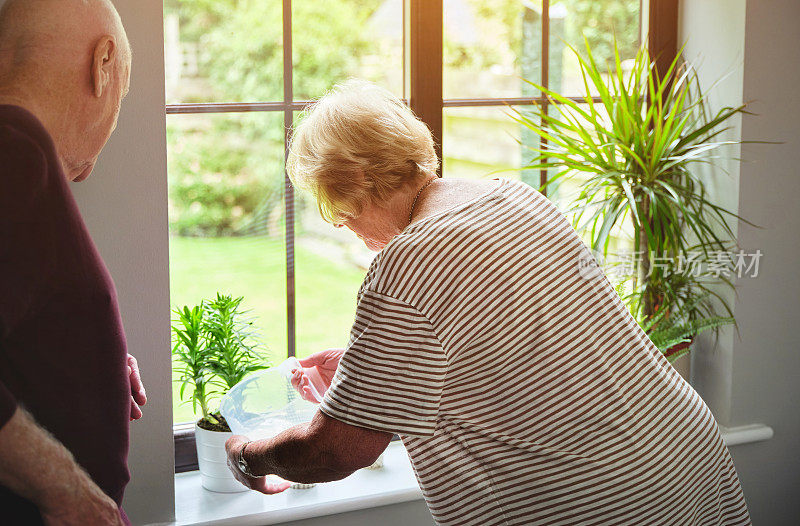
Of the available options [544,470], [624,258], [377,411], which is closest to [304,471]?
[377,411]

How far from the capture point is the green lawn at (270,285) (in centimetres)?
235

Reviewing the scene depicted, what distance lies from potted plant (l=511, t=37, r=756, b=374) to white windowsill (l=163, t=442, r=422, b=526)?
34.2 inches

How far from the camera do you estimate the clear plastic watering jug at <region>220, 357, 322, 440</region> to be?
191cm

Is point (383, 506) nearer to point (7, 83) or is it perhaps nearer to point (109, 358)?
point (109, 358)

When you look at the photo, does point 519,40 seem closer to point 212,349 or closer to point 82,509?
point 212,349

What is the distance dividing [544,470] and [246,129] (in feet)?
4.27

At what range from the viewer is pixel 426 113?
8.20 feet

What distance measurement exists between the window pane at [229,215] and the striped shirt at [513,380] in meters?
1.02

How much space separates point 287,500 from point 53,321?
3.89 ft

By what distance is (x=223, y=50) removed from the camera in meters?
2.29

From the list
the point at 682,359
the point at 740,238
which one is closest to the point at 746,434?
the point at 682,359

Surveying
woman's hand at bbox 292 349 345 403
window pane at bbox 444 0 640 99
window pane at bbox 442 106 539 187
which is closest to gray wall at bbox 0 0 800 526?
window pane at bbox 444 0 640 99

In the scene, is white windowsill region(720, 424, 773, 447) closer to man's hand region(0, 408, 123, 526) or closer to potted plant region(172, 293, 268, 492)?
potted plant region(172, 293, 268, 492)

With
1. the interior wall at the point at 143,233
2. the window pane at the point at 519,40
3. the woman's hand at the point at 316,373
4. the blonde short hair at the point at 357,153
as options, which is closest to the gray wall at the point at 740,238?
the interior wall at the point at 143,233
